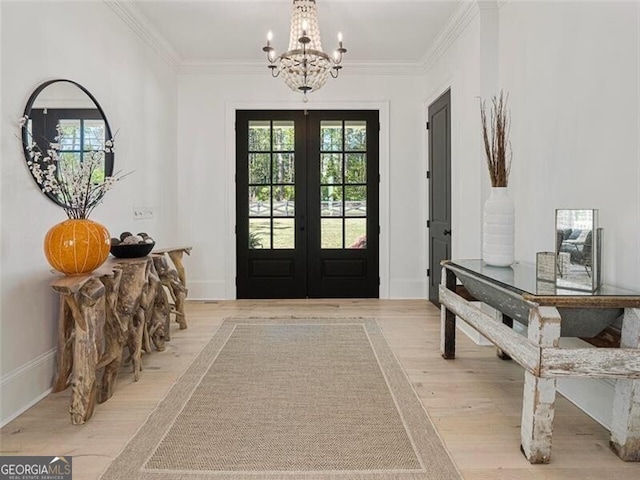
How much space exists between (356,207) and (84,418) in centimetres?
372

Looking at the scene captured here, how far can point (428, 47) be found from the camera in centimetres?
461

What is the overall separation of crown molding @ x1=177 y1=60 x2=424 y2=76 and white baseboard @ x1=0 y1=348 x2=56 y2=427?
144 inches

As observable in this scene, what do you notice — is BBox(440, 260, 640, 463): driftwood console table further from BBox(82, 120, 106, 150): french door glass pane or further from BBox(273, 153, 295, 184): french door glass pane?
BBox(273, 153, 295, 184): french door glass pane

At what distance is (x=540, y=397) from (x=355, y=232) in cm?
362

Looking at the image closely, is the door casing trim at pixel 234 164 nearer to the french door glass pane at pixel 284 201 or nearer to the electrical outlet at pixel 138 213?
the french door glass pane at pixel 284 201

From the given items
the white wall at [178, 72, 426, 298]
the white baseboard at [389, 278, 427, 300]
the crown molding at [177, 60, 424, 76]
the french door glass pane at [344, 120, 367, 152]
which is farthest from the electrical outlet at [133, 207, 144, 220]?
the white baseboard at [389, 278, 427, 300]

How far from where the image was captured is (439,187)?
462 centimetres

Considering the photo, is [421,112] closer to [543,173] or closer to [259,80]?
[259,80]

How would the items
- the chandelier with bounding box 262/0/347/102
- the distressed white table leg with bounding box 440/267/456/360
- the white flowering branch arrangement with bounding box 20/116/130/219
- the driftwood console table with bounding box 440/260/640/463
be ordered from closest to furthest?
→ the driftwood console table with bounding box 440/260/640/463
the white flowering branch arrangement with bounding box 20/116/130/219
the distressed white table leg with bounding box 440/267/456/360
the chandelier with bounding box 262/0/347/102

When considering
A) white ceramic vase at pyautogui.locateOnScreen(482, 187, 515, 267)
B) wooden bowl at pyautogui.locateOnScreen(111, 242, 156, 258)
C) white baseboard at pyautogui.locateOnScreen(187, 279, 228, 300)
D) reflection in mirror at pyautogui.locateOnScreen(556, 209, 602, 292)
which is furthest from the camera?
white baseboard at pyautogui.locateOnScreen(187, 279, 228, 300)

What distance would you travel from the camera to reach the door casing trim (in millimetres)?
5133

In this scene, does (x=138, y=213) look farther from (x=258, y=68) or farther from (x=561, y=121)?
(x=561, y=121)


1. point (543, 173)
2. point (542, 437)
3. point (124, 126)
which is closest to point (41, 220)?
point (124, 126)

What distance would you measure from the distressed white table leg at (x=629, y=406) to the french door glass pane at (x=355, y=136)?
379 centimetres
